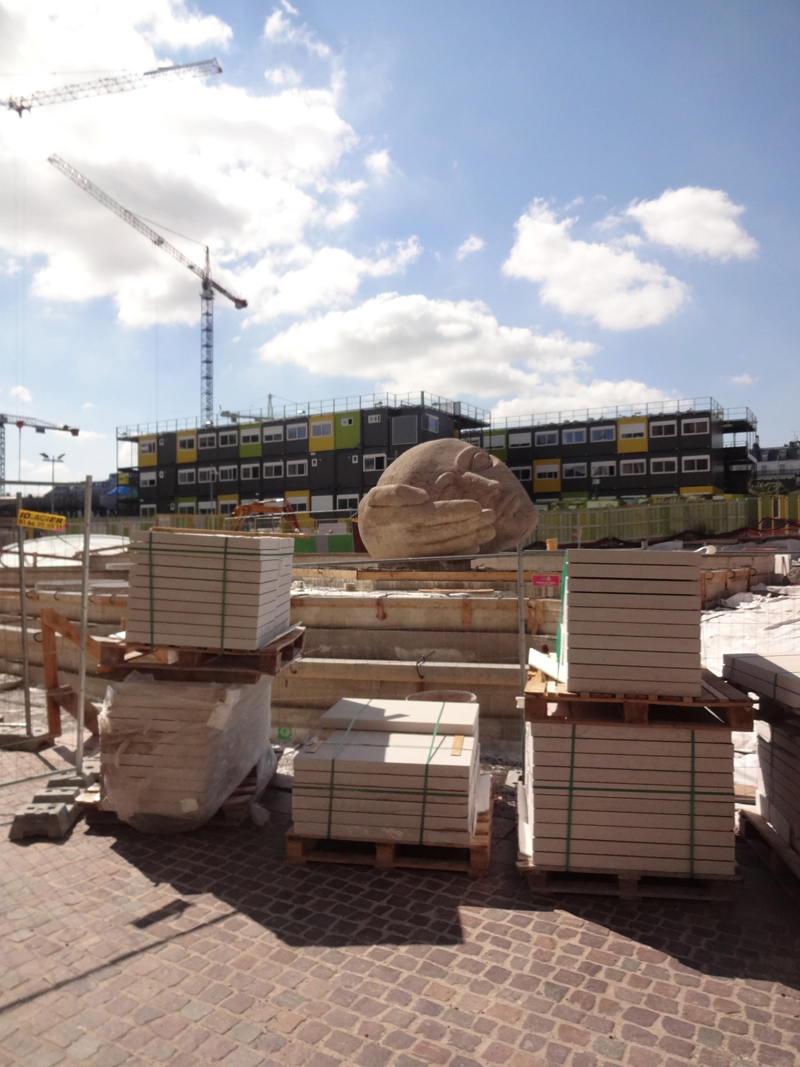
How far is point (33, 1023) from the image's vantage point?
12.7ft

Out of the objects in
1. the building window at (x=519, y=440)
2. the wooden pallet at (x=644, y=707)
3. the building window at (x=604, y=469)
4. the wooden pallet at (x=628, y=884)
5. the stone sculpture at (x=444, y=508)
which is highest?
the building window at (x=519, y=440)

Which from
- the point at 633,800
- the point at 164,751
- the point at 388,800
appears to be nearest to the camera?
the point at 633,800

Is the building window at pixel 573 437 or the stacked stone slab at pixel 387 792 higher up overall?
the building window at pixel 573 437

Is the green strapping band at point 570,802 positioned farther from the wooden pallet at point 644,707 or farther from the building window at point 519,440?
the building window at point 519,440

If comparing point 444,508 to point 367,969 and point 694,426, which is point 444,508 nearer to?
point 367,969

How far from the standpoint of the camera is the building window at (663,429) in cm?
4578

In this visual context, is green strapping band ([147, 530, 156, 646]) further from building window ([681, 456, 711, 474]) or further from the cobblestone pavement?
building window ([681, 456, 711, 474])

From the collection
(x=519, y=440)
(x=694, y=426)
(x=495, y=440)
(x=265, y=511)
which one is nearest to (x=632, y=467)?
(x=694, y=426)

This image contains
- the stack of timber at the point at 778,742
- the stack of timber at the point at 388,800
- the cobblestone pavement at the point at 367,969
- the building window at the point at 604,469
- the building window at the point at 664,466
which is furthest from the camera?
the building window at the point at 604,469

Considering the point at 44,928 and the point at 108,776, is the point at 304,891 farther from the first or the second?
the point at 108,776

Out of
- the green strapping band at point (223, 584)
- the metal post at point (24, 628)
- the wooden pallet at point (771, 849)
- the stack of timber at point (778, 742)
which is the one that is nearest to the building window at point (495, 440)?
the metal post at point (24, 628)

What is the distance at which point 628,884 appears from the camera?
5.39m

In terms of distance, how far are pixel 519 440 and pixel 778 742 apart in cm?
4671

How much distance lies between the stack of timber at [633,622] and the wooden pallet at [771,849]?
151cm
